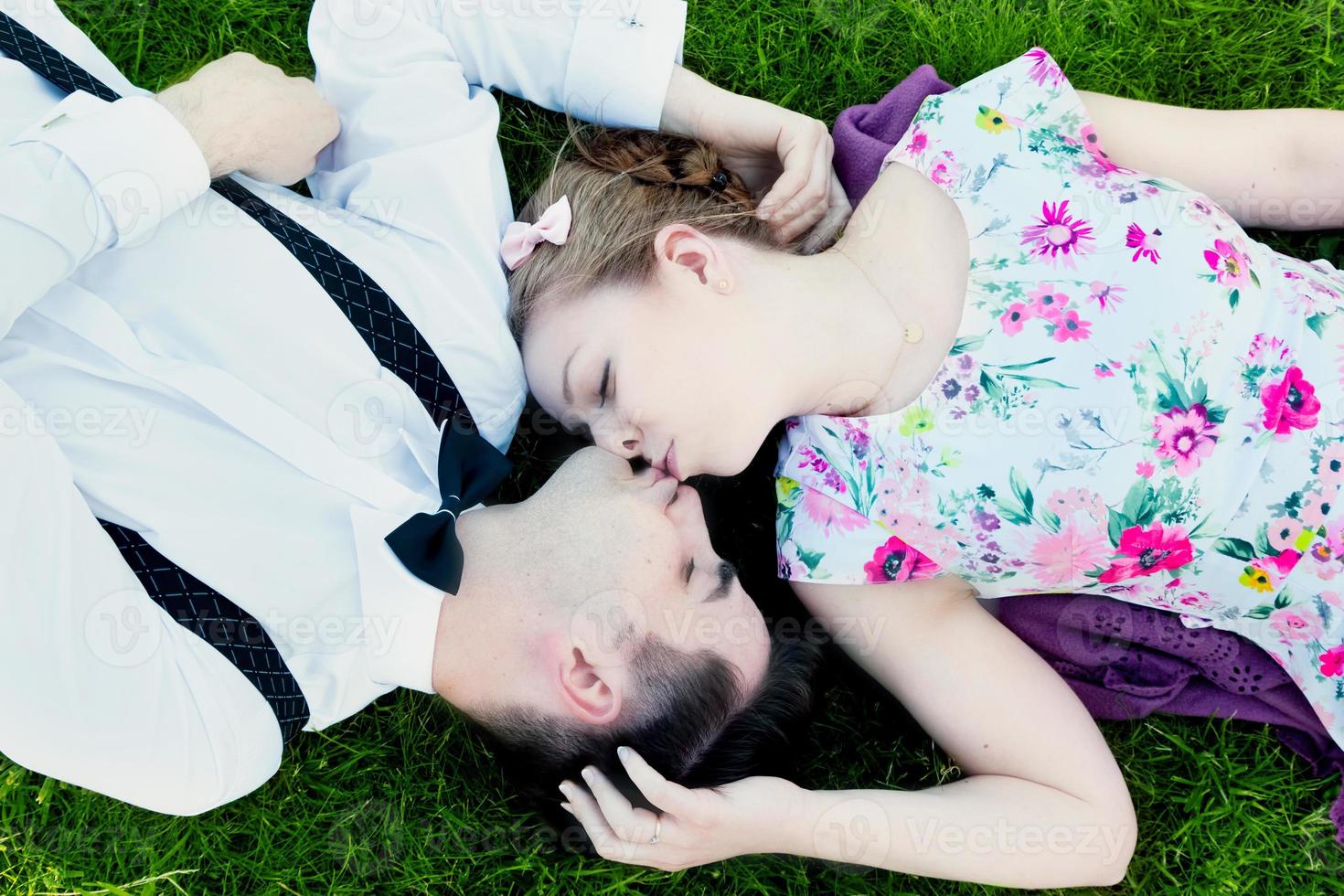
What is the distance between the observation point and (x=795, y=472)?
2.38m

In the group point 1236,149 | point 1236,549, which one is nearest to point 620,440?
point 1236,549

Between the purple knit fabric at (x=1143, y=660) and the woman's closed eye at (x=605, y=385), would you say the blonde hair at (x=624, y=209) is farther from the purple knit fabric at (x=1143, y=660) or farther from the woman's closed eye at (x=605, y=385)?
the purple knit fabric at (x=1143, y=660)

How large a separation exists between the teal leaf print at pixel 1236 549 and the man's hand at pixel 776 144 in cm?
117

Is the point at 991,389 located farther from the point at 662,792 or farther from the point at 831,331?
the point at 662,792

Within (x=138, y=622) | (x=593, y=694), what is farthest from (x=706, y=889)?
(x=138, y=622)

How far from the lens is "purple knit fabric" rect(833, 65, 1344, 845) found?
250 cm

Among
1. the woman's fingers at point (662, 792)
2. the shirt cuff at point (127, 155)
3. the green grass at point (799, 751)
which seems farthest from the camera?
the green grass at point (799, 751)

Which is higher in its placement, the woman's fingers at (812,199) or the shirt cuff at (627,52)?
the shirt cuff at (627,52)

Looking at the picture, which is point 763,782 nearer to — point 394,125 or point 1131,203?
point 1131,203

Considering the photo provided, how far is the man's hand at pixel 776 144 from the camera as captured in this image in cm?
245

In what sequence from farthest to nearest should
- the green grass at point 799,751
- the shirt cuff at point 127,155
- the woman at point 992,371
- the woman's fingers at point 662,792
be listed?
the green grass at point 799,751, the woman at point 992,371, the woman's fingers at point 662,792, the shirt cuff at point 127,155

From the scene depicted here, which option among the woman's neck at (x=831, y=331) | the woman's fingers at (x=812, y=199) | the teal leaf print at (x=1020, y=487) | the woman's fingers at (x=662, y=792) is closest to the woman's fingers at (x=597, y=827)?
the woman's fingers at (x=662, y=792)

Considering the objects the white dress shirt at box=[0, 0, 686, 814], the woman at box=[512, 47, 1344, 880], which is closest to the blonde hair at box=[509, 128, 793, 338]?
the woman at box=[512, 47, 1344, 880]

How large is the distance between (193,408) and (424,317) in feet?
1.65
